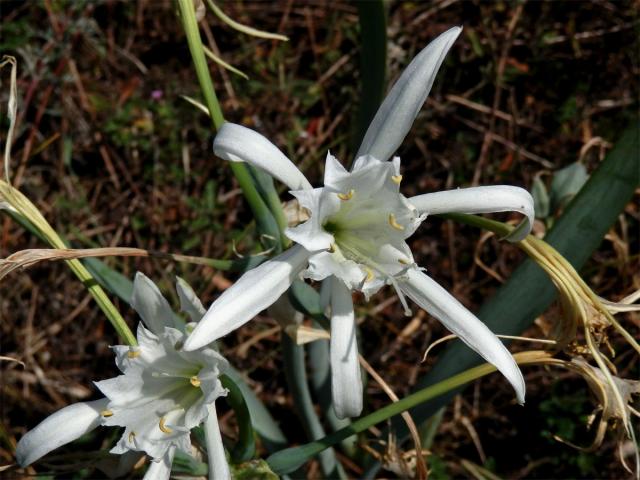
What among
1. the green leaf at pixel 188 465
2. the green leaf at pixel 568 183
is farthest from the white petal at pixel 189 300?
the green leaf at pixel 568 183

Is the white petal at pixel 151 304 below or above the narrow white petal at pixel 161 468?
above

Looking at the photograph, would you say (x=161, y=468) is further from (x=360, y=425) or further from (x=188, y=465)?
(x=360, y=425)

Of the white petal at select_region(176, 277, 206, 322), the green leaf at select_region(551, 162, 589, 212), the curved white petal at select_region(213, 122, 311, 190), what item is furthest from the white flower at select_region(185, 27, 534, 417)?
the green leaf at select_region(551, 162, 589, 212)

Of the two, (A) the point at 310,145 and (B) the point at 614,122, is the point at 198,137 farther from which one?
(B) the point at 614,122

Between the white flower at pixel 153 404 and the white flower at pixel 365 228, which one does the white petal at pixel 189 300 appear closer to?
the white flower at pixel 153 404

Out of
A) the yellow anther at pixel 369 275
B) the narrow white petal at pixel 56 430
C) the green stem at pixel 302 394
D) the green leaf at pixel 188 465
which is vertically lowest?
the green stem at pixel 302 394

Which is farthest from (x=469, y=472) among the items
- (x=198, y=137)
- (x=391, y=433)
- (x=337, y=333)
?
(x=198, y=137)

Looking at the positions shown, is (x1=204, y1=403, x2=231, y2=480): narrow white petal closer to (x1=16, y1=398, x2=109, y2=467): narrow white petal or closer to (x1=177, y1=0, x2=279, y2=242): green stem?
(x1=16, y1=398, x2=109, y2=467): narrow white petal
